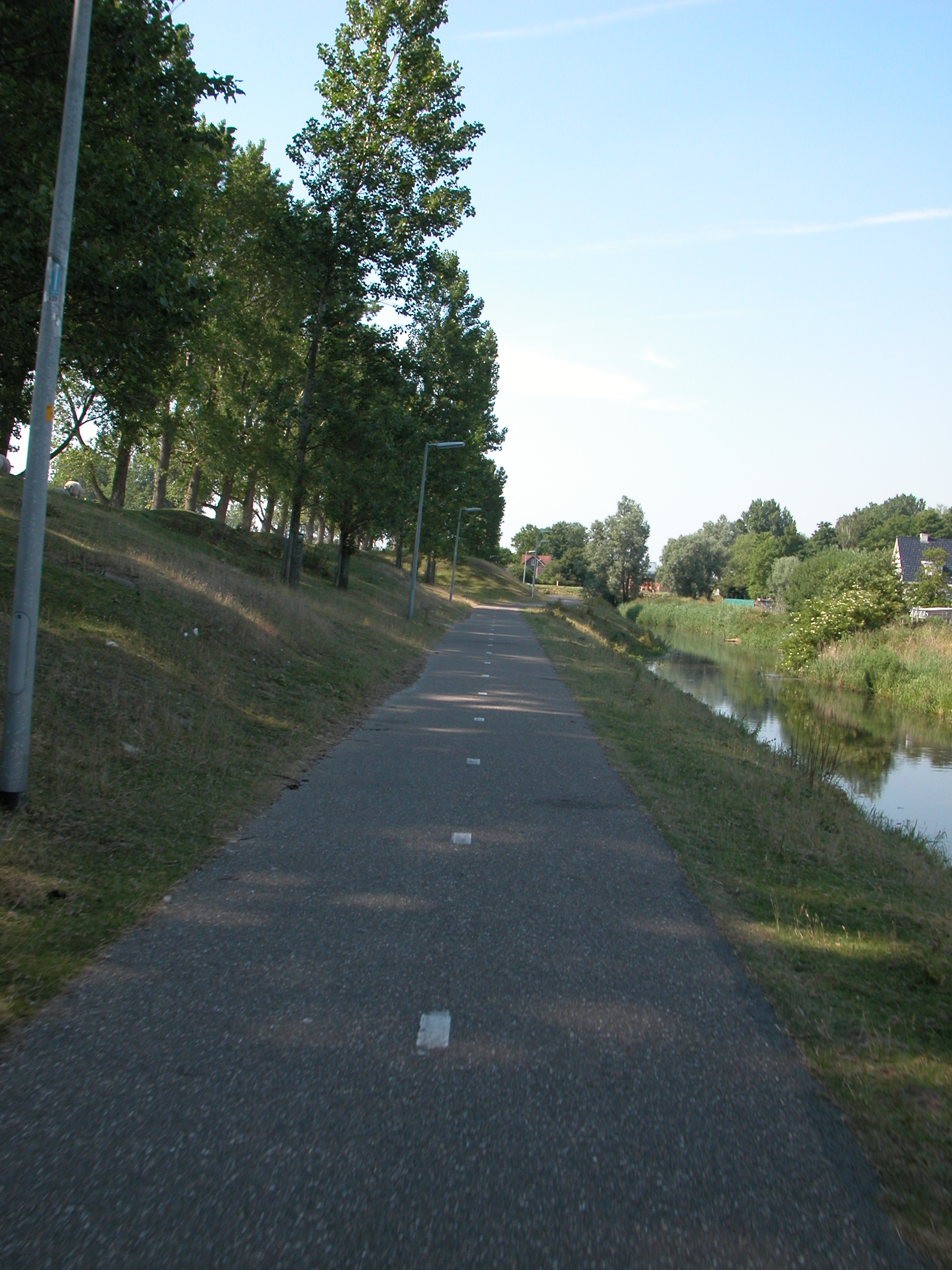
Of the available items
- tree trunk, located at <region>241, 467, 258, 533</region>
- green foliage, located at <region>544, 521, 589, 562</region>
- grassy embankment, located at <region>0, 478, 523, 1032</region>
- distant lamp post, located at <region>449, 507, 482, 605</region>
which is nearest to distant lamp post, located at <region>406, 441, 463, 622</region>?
tree trunk, located at <region>241, 467, 258, 533</region>

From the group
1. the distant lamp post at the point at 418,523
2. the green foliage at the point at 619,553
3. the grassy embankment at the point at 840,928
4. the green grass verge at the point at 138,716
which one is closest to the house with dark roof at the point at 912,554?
the green foliage at the point at 619,553

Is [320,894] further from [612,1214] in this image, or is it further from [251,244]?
[251,244]

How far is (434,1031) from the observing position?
13.6ft

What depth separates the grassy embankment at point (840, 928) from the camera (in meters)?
3.56

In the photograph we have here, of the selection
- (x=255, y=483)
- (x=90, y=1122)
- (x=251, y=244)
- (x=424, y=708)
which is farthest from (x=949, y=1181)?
(x=255, y=483)

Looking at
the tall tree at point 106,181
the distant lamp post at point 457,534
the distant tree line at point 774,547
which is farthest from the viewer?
the distant tree line at point 774,547

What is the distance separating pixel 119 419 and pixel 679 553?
9609 cm

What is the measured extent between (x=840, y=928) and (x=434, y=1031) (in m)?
3.18

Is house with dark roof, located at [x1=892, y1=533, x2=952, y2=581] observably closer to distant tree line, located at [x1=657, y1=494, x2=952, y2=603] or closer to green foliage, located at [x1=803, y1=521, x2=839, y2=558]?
distant tree line, located at [x1=657, y1=494, x2=952, y2=603]

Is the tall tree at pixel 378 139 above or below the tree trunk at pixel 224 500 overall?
above

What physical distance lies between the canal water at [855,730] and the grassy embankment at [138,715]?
859 centimetres

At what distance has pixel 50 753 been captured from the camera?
24.9 feet

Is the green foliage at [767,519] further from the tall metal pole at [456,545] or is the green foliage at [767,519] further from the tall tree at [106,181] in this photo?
the tall tree at [106,181]

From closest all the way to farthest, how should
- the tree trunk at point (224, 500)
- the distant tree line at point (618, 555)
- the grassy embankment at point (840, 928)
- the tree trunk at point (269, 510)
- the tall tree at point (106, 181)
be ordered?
the grassy embankment at point (840, 928)
the tall tree at point (106, 181)
the tree trunk at point (224, 500)
the tree trunk at point (269, 510)
the distant tree line at point (618, 555)
